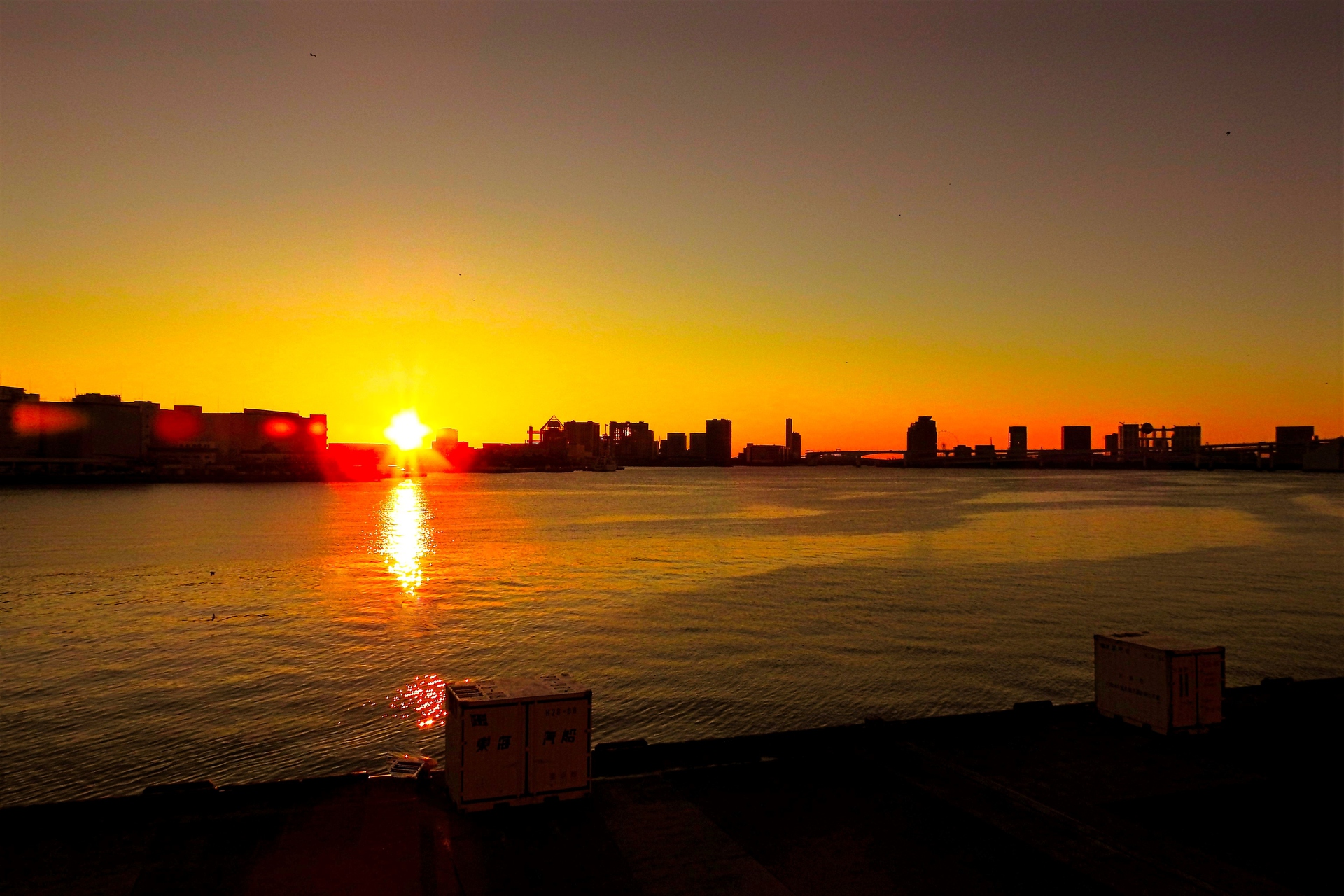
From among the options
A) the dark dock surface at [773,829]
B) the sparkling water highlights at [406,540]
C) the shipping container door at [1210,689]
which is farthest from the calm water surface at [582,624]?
the shipping container door at [1210,689]

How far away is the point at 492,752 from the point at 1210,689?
11.0 meters

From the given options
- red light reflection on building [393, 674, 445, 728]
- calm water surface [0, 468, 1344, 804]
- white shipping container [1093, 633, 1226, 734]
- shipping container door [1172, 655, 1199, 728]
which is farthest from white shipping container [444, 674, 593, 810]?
red light reflection on building [393, 674, 445, 728]

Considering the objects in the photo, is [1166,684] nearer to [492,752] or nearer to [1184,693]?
[1184,693]

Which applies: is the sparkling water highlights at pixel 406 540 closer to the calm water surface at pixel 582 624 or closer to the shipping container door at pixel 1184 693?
the calm water surface at pixel 582 624

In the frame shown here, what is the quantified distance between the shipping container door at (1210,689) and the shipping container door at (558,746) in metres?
9.66

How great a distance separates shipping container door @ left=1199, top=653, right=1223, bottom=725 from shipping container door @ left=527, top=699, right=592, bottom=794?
9657 millimetres

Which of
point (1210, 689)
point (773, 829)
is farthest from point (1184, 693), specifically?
point (773, 829)

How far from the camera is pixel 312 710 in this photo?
2050cm

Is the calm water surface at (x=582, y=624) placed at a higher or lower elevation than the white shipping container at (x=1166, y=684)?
lower


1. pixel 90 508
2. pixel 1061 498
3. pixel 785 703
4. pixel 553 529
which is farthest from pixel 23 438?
pixel 785 703

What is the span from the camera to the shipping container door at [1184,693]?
1312cm

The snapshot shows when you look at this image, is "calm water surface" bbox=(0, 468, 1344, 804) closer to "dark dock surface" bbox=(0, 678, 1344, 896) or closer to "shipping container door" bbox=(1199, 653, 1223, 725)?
"dark dock surface" bbox=(0, 678, 1344, 896)

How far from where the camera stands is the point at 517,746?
34.5ft

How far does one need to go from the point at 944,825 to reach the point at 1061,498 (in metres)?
132
